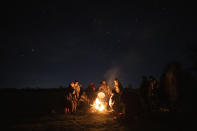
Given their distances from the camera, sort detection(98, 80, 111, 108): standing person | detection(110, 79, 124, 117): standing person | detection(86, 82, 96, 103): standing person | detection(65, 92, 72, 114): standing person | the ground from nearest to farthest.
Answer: the ground, detection(110, 79, 124, 117): standing person, detection(65, 92, 72, 114): standing person, detection(98, 80, 111, 108): standing person, detection(86, 82, 96, 103): standing person

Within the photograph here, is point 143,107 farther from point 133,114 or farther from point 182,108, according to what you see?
point 182,108

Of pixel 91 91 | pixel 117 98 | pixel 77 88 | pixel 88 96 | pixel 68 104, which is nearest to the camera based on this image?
pixel 117 98

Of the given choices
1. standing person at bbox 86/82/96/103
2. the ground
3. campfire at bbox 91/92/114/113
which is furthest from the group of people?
the ground

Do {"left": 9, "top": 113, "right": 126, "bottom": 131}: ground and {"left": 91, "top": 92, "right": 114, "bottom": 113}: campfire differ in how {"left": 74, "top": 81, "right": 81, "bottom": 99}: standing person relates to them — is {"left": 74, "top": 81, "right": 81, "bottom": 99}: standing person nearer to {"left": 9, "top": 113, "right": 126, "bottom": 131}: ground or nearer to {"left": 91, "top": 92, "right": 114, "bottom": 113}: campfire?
{"left": 91, "top": 92, "right": 114, "bottom": 113}: campfire

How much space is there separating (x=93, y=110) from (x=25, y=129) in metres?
7.16

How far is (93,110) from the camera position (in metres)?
14.9

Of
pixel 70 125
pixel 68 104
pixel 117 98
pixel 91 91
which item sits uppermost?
pixel 91 91

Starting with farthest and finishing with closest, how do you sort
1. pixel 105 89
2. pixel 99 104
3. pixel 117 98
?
pixel 105 89 → pixel 99 104 → pixel 117 98

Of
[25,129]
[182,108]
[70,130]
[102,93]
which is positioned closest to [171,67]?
[182,108]

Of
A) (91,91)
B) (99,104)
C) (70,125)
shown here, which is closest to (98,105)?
(99,104)

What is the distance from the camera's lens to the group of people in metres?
11.2

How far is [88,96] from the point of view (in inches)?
705

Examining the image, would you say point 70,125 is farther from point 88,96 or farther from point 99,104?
point 88,96

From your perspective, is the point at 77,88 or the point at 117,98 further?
the point at 77,88
